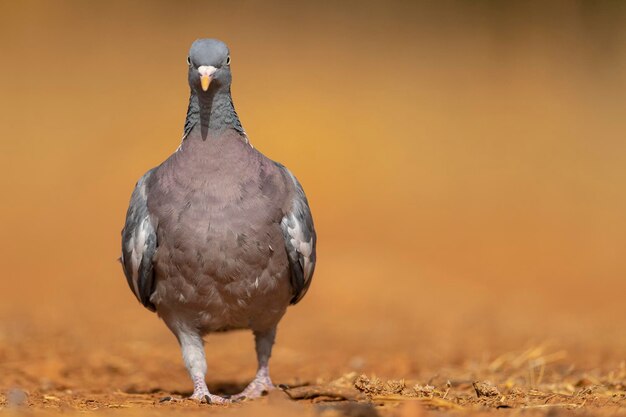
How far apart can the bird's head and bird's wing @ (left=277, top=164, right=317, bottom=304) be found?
0.60 metres

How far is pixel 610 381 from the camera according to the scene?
19.5 ft

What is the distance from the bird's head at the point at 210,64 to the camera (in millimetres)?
5418

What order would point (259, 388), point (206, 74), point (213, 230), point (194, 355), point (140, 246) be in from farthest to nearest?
point (259, 388) → point (194, 355) → point (140, 246) → point (206, 74) → point (213, 230)

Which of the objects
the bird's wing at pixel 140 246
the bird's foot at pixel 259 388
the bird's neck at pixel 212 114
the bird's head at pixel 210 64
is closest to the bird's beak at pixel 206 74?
the bird's head at pixel 210 64

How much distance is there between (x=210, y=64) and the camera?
5.44 metres

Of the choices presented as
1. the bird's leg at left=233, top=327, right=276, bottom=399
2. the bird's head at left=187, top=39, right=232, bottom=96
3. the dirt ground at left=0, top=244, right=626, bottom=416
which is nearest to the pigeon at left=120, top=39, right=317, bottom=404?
the bird's head at left=187, top=39, right=232, bottom=96

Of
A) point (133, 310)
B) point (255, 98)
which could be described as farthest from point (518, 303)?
point (255, 98)

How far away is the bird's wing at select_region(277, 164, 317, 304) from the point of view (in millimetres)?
5527

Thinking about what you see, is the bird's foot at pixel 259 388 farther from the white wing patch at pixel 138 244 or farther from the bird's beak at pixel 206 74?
the bird's beak at pixel 206 74

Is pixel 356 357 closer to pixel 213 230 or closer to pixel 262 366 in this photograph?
pixel 262 366

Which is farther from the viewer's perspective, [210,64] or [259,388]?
[259,388]

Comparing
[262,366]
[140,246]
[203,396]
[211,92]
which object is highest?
[211,92]

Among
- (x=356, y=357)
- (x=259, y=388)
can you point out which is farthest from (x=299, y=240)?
(x=356, y=357)

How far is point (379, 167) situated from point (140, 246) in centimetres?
1226
